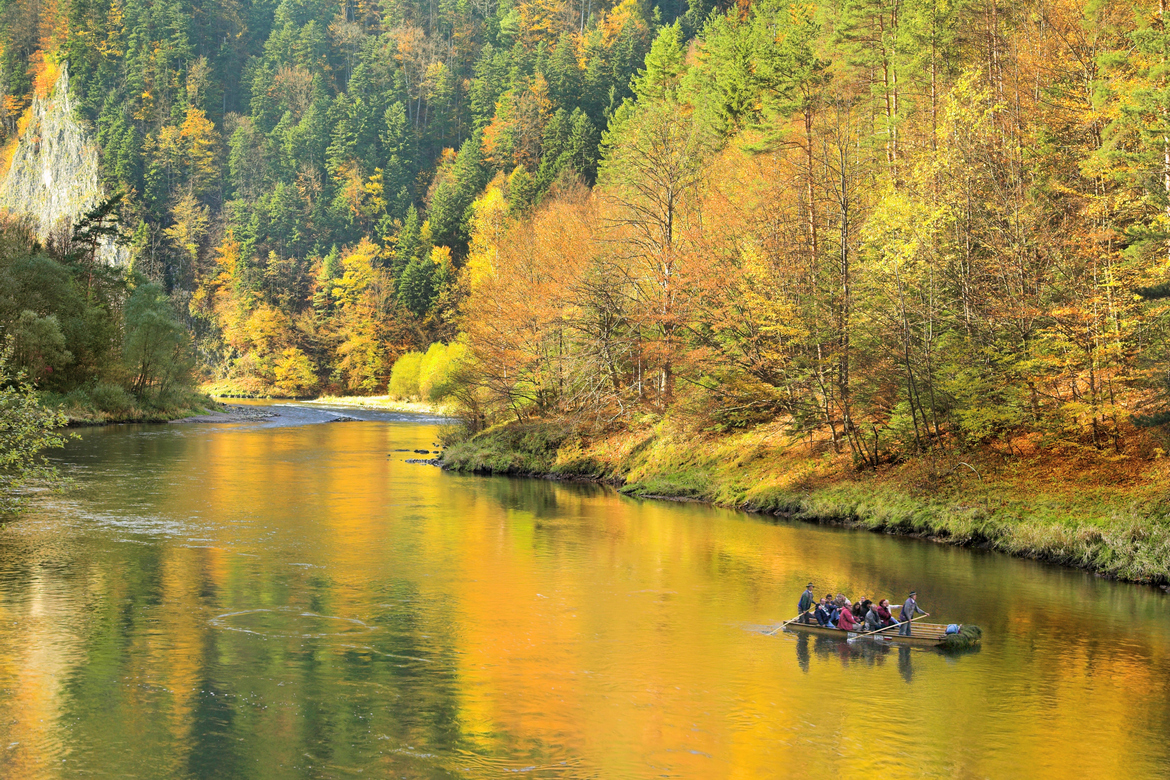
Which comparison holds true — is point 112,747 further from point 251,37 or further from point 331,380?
point 251,37

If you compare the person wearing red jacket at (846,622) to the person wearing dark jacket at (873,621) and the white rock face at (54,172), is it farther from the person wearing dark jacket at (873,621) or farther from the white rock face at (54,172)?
the white rock face at (54,172)

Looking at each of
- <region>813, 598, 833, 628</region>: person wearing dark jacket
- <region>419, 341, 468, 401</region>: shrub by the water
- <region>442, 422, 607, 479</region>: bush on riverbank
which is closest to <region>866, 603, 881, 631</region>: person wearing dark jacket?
<region>813, 598, 833, 628</region>: person wearing dark jacket

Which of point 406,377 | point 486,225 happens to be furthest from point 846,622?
point 406,377

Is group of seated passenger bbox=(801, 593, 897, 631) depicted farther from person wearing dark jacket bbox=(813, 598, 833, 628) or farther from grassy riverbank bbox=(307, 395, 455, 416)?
grassy riverbank bbox=(307, 395, 455, 416)

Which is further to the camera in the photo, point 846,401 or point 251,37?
point 251,37

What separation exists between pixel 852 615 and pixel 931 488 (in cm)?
1423

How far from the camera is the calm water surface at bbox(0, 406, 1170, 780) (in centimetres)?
1554

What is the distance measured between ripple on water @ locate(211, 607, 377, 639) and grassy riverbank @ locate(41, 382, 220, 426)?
50.7 m

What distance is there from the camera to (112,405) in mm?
77375

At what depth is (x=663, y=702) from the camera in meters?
18.1

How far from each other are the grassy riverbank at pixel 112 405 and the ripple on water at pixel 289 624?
5074 cm

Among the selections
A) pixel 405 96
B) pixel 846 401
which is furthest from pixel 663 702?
pixel 405 96

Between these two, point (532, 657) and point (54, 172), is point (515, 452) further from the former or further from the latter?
point (54, 172)

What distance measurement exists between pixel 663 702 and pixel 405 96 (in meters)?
157
